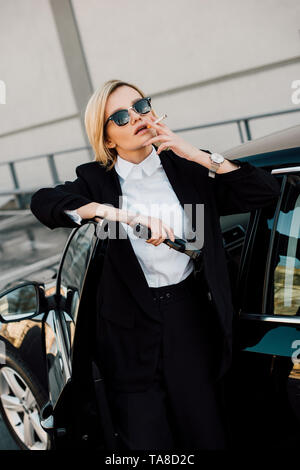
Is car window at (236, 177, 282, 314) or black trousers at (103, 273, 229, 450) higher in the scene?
car window at (236, 177, 282, 314)

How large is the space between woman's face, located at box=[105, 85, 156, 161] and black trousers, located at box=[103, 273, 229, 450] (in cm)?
51

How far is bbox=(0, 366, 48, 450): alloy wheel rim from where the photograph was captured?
8.78 feet

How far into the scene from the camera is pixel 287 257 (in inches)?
68.3

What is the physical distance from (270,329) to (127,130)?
0.87 meters

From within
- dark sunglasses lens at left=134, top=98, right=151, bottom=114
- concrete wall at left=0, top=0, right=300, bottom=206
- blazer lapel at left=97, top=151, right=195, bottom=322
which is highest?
concrete wall at left=0, top=0, right=300, bottom=206

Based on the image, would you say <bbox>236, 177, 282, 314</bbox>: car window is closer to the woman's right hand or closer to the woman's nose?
the woman's right hand

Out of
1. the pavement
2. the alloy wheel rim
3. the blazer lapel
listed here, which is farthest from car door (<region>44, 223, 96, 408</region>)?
the pavement

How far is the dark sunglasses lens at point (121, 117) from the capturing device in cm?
175

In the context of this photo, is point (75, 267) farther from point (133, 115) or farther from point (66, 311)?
point (133, 115)

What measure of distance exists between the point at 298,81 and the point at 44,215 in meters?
7.22

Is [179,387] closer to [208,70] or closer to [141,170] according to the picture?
[141,170]

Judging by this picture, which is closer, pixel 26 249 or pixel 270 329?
pixel 270 329
